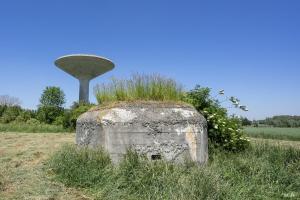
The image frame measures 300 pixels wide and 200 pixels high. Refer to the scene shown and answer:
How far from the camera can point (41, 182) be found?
6.13m

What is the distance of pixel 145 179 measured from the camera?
19.2 feet

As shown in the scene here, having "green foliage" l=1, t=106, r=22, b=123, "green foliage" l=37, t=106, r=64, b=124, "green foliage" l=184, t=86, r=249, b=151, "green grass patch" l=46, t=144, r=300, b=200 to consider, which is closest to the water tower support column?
"green foliage" l=37, t=106, r=64, b=124

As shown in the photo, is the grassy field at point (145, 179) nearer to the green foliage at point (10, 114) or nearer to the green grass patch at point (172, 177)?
the green grass patch at point (172, 177)

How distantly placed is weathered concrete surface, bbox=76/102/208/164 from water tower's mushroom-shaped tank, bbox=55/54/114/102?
17378 mm

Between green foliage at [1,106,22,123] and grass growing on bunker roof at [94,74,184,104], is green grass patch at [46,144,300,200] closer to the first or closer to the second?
grass growing on bunker roof at [94,74,184,104]

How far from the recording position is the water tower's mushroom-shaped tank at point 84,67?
24.6 m

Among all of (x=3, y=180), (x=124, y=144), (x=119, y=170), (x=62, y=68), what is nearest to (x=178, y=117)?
(x=124, y=144)

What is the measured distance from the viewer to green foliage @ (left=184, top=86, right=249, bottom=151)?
30.4 feet

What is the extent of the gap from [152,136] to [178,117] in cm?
75

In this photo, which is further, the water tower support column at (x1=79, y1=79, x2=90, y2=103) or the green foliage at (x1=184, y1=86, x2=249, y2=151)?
the water tower support column at (x1=79, y1=79, x2=90, y2=103)

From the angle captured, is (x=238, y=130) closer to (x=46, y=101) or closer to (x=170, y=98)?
(x=170, y=98)

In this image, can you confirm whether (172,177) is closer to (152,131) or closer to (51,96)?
(152,131)

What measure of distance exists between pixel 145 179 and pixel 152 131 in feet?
5.61

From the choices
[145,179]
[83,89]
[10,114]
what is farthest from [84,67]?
[145,179]
